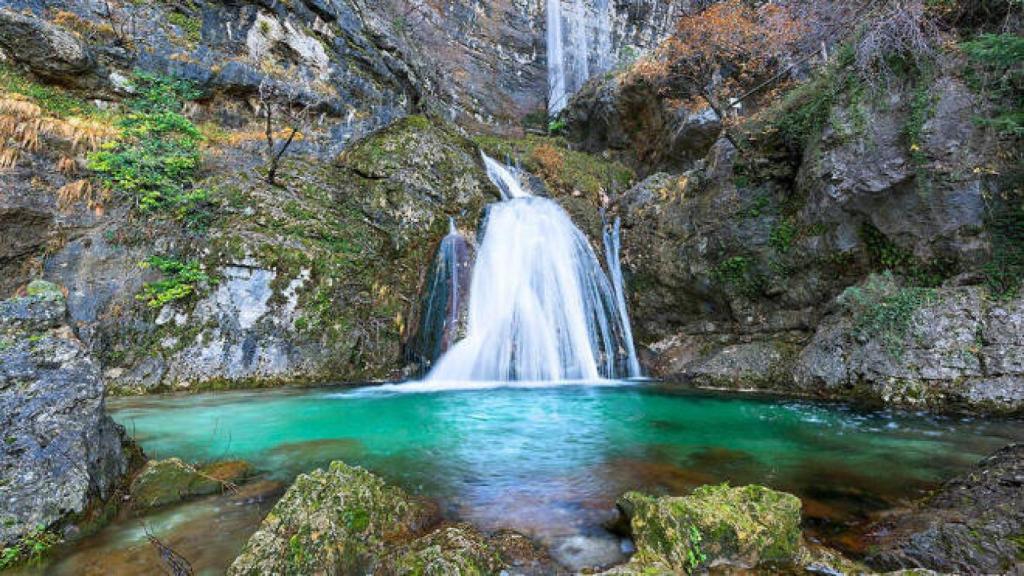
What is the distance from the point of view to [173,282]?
834 centimetres

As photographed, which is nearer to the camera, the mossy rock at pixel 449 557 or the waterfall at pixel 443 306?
the mossy rock at pixel 449 557

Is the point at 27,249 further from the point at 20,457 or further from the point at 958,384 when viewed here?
the point at 958,384

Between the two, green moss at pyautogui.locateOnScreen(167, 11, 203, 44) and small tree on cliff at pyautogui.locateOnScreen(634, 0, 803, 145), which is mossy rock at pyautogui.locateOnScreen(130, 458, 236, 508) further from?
small tree on cliff at pyautogui.locateOnScreen(634, 0, 803, 145)

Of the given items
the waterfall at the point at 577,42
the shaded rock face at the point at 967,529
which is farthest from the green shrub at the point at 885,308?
the waterfall at the point at 577,42

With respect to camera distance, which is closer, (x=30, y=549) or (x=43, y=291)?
(x=30, y=549)

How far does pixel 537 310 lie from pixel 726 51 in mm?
9450

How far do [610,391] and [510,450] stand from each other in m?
4.07

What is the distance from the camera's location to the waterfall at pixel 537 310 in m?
9.72

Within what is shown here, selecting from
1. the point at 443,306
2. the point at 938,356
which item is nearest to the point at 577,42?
the point at 443,306

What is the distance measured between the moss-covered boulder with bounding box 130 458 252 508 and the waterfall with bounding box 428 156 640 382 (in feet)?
20.2

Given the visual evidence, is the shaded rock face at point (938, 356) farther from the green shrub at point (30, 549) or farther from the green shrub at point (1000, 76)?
the green shrub at point (30, 549)

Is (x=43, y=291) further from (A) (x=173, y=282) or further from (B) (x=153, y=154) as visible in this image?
(B) (x=153, y=154)

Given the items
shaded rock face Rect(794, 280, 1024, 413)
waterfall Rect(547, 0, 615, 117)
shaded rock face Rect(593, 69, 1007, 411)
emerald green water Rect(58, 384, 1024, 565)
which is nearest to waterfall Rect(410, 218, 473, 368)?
emerald green water Rect(58, 384, 1024, 565)

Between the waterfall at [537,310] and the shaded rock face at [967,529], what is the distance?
7.13 meters
